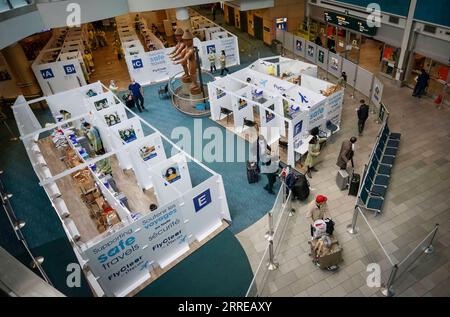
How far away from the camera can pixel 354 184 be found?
9.27m

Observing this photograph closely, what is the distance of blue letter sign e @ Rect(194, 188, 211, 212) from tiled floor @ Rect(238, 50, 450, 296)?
4.53ft

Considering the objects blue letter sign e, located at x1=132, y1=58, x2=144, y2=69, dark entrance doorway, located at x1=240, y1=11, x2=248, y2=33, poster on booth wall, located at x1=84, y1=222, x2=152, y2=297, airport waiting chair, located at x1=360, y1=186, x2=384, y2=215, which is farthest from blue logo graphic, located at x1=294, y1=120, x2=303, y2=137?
dark entrance doorway, located at x1=240, y1=11, x2=248, y2=33

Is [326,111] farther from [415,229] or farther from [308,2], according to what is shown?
[308,2]

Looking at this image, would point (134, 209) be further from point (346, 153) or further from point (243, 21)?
point (243, 21)

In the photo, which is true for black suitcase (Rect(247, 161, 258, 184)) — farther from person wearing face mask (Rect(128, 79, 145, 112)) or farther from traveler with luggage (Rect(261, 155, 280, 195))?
person wearing face mask (Rect(128, 79, 145, 112))

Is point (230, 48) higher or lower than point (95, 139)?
higher

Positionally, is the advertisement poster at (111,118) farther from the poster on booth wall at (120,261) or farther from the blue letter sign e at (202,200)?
the poster on booth wall at (120,261)

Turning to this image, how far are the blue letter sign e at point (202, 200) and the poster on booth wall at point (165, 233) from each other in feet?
1.54

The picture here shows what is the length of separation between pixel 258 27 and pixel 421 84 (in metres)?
12.8

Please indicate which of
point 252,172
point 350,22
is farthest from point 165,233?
point 350,22

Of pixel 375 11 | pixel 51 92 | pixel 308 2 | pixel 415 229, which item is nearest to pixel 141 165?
pixel 415 229

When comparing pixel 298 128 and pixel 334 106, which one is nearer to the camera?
pixel 298 128

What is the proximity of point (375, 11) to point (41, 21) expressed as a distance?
606 inches
